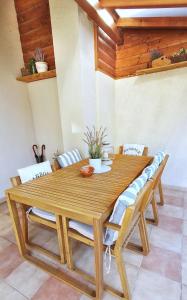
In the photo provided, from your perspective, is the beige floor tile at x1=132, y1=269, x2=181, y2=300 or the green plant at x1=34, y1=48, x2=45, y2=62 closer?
the beige floor tile at x1=132, y1=269, x2=181, y2=300

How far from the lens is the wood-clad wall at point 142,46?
2635 millimetres

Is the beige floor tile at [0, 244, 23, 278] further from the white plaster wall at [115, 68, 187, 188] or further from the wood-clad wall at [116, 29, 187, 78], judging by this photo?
the wood-clad wall at [116, 29, 187, 78]

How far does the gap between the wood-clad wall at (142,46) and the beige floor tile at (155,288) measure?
297cm

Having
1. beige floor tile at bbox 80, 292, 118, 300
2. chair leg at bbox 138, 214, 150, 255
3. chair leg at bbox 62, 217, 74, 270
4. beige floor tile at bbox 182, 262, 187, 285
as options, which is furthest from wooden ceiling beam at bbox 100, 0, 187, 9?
beige floor tile at bbox 80, 292, 118, 300

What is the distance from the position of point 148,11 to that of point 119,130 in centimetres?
187

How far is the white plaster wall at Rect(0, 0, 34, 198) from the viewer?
9.45 feet

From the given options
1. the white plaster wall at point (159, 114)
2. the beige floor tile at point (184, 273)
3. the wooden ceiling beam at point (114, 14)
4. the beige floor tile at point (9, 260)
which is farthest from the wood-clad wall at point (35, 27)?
the beige floor tile at point (184, 273)

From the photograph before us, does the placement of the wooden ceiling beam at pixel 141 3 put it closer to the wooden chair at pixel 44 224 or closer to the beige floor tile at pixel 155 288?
the wooden chair at pixel 44 224

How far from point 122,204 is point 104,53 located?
2648 millimetres

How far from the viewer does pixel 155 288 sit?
1285 mm

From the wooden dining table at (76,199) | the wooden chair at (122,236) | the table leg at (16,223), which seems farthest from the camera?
the table leg at (16,223)

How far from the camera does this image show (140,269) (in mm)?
1445

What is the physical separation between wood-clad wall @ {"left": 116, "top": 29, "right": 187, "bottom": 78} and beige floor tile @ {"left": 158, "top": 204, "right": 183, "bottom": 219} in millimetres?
2340

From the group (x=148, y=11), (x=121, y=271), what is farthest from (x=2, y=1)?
(x=121, y=271)
